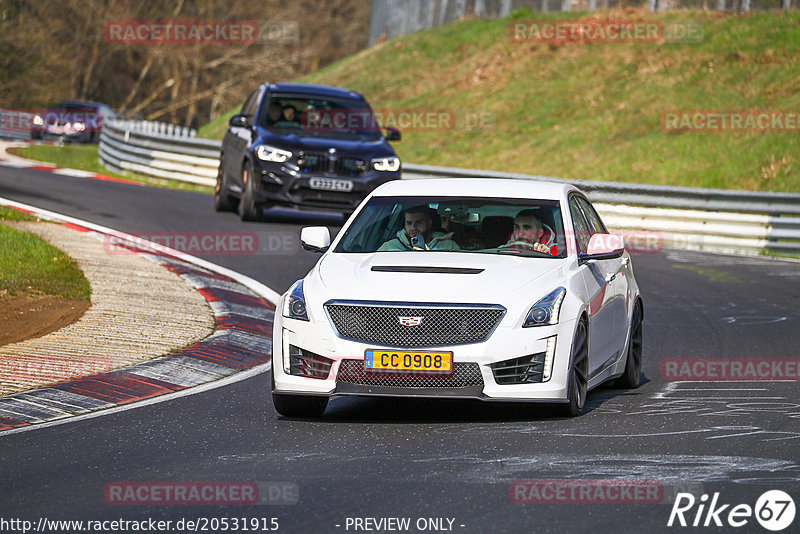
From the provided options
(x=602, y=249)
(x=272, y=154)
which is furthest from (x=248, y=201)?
(x=602, y=249)

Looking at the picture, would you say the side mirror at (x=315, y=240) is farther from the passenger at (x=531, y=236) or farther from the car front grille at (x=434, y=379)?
the car front grille at (x=434, y=379)

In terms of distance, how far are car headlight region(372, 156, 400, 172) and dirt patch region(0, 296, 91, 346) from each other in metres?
7.83

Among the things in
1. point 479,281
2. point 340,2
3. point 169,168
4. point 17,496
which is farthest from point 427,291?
point 340,2

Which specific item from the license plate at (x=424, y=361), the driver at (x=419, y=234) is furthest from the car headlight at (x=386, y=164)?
the license plate at (x=424, y=361)

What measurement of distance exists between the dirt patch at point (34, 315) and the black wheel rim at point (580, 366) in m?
4.87

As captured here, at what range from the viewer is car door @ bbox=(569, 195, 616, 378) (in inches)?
356

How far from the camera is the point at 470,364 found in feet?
26.9

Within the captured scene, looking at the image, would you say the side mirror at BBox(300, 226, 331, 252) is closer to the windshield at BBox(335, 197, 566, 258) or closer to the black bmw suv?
the windshield at BBox(335, 197, 566, 258)

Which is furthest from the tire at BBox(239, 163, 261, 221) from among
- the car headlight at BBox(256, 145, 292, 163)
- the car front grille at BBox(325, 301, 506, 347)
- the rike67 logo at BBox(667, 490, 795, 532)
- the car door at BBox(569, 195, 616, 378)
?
the rike67 logo at BBox(667, 490, 795, 532)

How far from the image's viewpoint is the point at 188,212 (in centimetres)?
2181

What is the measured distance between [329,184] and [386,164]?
3.44ft

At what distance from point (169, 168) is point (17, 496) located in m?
23.2

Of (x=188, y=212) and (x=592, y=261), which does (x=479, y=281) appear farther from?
(x=188, y=212)

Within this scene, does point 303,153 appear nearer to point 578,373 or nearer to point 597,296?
point 597,296
